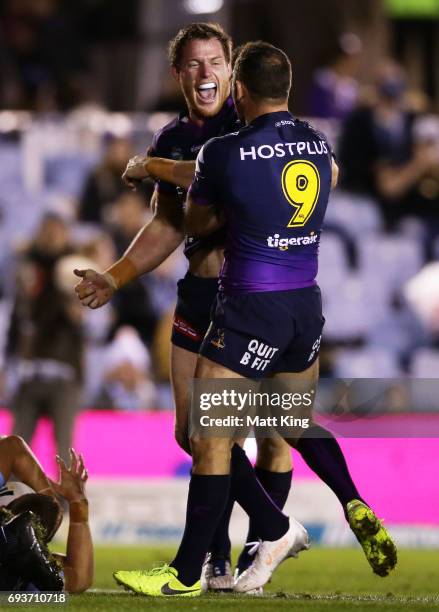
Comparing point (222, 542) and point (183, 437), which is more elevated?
point (183, 437)

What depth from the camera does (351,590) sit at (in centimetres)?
745

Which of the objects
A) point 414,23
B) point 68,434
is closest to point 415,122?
point 414,23

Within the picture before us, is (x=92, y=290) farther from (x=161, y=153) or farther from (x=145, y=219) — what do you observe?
(x=145, y=219)

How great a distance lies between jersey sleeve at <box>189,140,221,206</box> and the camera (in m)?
6.33

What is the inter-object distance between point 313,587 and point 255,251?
2.17 metres

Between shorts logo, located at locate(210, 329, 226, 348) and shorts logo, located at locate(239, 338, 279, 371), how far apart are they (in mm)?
109

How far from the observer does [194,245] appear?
727cm

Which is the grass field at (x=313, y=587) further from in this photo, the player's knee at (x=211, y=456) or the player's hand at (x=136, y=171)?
the player's hand at (x=136, y=171)

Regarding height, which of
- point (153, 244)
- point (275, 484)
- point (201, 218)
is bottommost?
point (275, 484)

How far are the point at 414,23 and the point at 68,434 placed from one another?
374 inches

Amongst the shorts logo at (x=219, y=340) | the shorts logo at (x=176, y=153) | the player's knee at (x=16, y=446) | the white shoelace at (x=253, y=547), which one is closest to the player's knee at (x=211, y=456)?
the shorts logo at (x=219, y=340)

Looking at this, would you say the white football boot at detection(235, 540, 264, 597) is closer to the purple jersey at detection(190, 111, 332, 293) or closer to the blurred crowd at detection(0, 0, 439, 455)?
the purple jersey at detection(190, 111, 332, 293)

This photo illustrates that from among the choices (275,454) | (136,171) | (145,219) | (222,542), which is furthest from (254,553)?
(145,219)

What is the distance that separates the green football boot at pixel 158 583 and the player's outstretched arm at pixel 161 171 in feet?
5.96
